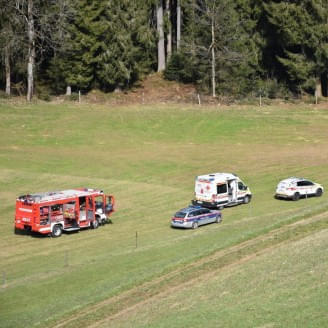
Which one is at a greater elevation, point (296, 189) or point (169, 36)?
point (169, 36)

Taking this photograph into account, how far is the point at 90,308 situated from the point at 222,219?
18.9m

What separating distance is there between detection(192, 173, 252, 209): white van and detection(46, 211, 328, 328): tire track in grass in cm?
957

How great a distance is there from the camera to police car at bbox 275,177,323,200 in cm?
4781

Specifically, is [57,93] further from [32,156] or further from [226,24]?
[32,156]

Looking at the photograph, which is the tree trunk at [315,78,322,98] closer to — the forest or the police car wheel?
the forest

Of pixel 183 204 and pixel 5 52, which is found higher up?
pixel 5 52

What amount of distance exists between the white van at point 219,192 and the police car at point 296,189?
227cm

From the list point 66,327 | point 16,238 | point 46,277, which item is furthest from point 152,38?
point 66,327

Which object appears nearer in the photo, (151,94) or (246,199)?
(246,199)

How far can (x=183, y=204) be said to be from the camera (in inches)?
1890

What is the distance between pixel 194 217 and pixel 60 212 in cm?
792

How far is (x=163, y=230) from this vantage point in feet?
136

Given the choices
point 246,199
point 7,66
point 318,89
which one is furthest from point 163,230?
point 318,89

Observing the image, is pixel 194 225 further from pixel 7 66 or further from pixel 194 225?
pixel 7 66
